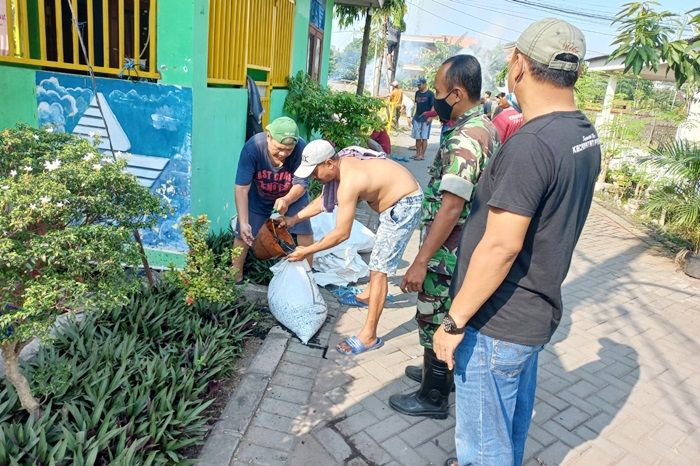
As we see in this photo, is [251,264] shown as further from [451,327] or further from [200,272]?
[451,327]

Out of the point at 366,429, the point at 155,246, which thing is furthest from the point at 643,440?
the point at 155,246

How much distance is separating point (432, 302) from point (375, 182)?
0.93 metres

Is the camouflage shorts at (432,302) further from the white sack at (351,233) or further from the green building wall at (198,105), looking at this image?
the white sack at (351,233)

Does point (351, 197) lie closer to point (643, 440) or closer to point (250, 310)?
point (250, 310)

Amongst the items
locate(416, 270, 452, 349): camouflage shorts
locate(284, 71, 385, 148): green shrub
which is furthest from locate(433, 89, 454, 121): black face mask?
locate(284, 71, 385, 148): green shrub

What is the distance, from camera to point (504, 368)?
1.90 metres

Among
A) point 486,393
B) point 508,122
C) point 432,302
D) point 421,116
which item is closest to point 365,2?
point 421,116

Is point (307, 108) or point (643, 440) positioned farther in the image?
point (307, 108)

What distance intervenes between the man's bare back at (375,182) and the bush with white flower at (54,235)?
1.35m

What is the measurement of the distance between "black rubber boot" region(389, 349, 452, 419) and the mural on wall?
7.59ft

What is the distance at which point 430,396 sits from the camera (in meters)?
3.07

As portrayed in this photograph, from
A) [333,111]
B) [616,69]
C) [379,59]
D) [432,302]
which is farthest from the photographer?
[379,59]

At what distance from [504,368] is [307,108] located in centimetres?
614

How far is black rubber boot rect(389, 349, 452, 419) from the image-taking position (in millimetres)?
3008
